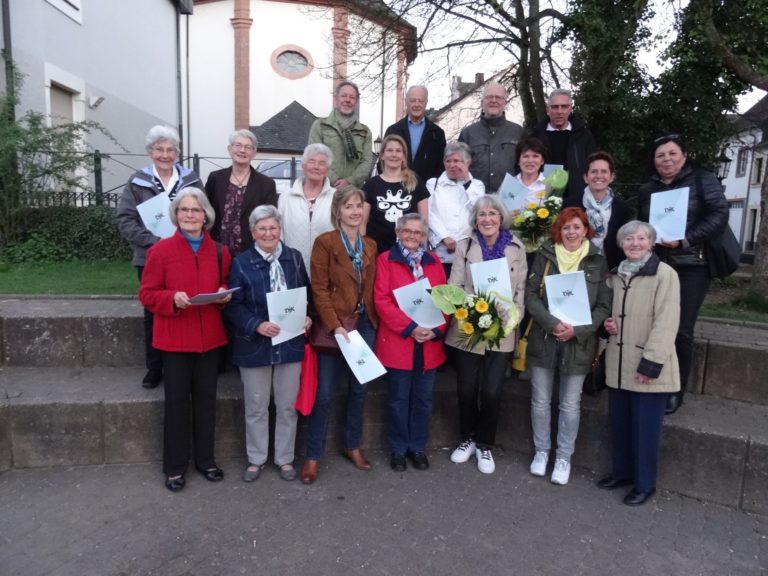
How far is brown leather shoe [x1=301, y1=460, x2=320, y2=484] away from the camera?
4141 mm

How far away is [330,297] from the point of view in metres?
4.09

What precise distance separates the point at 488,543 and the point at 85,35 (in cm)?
1668

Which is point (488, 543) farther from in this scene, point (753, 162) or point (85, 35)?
point (753, 162)

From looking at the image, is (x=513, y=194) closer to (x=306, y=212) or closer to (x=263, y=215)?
(x=306, y=212)

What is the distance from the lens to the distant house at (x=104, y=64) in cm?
1248

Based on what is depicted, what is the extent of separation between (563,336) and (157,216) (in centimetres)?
308

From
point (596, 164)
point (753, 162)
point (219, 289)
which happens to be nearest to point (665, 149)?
point (596, 164)

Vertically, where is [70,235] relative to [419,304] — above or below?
above

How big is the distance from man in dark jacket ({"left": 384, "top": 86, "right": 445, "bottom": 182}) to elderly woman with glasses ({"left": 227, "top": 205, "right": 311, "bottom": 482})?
1840 mm

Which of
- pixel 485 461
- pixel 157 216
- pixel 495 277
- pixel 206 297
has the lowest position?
pixel 485 461

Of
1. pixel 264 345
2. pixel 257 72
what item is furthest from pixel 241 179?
pixel 257 72

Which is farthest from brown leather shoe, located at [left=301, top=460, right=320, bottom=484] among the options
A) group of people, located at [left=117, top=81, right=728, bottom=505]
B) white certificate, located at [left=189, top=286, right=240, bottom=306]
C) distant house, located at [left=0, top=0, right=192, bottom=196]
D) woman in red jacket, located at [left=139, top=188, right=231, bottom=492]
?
distant house, located at [left=0, top=0, right=192, bottom=196]

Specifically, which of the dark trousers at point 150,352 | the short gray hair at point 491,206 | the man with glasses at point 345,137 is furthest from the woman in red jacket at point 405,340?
the dark trousers at point 150,352

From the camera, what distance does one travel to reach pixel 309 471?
4.17 metres
